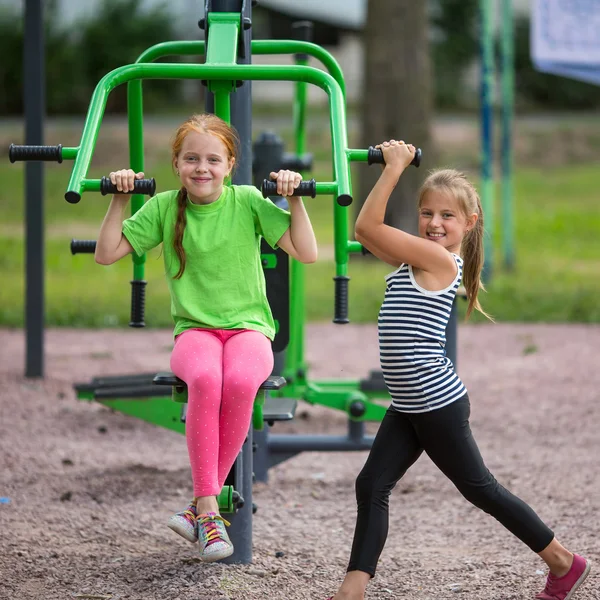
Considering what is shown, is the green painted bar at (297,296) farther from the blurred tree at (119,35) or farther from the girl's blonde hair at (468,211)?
the blurred tree at (119,35)

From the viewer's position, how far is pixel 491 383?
22.9 ft

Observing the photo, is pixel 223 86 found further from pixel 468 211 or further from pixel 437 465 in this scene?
pixel 437 465

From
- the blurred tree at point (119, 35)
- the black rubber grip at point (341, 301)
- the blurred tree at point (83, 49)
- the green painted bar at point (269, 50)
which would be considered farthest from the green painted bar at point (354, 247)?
the blurred tree at point (119, 35)

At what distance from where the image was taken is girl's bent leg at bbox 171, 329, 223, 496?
3.09 meters

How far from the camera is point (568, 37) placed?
945 centimetres

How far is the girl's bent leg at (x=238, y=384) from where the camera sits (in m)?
3.11

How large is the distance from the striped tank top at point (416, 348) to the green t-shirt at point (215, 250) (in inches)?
15.0

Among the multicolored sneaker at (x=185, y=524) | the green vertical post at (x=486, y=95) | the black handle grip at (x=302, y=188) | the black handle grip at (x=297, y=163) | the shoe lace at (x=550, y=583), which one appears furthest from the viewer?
the green vertical post at (x=486, y=95)

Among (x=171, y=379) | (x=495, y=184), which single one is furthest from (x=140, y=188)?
(x=495, y=184)

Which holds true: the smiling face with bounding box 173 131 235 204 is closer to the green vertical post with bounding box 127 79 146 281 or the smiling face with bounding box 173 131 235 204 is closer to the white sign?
the green vertical post with bounding box 127 79 146 281

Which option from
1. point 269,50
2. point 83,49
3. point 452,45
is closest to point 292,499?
point 269,50

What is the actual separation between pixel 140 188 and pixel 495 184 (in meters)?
19.9

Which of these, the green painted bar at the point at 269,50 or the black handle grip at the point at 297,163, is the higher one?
the green painted bar at the point at 269,50

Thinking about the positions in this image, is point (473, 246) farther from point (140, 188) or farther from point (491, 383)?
point (491, 383)
